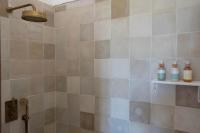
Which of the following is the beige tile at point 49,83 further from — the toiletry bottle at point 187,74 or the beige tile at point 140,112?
the toiletry bottle at point 187,74

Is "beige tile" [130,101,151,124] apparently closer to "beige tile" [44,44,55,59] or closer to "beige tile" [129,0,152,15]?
"beige tile" [129,0,152,15]

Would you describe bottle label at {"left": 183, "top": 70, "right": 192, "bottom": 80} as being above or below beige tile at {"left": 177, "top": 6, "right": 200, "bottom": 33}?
below

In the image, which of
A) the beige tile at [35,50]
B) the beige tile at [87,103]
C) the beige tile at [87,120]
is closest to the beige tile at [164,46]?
the beige tile at [87,103]

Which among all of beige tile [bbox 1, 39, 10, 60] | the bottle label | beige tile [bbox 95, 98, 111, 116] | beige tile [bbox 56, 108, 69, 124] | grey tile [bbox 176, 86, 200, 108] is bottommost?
beige tile [bbox 56, 108, 69, 124]

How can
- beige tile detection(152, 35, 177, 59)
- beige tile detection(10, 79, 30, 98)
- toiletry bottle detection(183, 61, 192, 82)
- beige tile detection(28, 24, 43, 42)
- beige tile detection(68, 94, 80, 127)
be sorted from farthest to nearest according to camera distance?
beige tile detection(68, 94, 80, 127) < beige tile detection(28, 24, 43, 42) < beige tile detection(10, 79, 30, 98) < beige tile detection(152, 35, 177, 59) < toiletry bottle detection(183, 61, 192, 82)

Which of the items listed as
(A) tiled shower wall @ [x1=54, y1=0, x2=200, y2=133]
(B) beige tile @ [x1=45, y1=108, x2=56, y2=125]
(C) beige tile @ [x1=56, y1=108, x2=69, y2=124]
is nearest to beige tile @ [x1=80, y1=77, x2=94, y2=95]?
(A) tiled shower wall @ [x1=54, y1=0, x2=200, y2=133]

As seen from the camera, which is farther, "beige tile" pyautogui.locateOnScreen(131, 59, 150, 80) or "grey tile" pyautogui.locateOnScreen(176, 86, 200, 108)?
"beige tile" pyautogui.locateOnScreen(131, 59, 150, 80)

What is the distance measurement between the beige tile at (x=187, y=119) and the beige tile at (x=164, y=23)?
1.80 feet

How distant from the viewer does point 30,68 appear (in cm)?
156

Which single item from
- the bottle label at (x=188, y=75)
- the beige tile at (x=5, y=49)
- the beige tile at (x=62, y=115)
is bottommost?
the beige tile at (x=62, y=115)

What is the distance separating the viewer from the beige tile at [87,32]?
158 cm

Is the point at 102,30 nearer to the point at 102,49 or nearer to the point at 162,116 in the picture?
the point at 102,49

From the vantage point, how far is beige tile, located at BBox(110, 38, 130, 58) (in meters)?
1.41

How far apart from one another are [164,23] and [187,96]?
1.75ft
